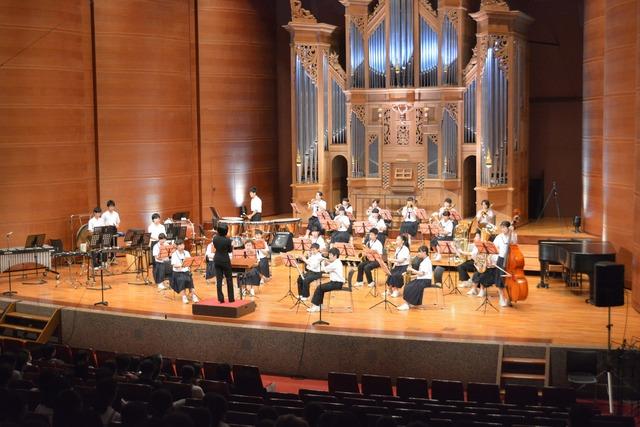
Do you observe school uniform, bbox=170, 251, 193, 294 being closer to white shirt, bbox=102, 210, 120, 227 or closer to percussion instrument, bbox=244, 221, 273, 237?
white shirt, bbox=102, 210, 120, 227

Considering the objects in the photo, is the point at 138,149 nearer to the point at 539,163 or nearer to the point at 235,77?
the point at 235,77

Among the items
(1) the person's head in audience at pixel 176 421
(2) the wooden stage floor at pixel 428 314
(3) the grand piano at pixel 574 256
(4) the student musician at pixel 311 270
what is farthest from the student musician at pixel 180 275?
(1) the person's head in audience at pixel 176 421

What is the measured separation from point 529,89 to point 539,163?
181cm

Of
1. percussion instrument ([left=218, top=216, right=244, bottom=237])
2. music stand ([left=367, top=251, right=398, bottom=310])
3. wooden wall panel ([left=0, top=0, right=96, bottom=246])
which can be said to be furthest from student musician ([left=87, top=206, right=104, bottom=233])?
music stand ([left=367, top=251, right=398, bottom=310])

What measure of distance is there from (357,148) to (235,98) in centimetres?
334

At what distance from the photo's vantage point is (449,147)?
64.9 ft

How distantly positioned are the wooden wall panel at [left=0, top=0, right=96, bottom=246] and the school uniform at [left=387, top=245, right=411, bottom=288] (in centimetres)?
772

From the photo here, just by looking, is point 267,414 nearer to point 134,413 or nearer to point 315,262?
point 134,413

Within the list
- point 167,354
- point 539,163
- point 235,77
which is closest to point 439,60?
point 539,163

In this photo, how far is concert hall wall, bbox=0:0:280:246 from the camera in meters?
17.9

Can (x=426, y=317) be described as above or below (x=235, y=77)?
below

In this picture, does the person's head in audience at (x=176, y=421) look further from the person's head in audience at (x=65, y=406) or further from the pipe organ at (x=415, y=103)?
the pipe organ at (x=415, y=103)

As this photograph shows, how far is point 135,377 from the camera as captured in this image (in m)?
9.14

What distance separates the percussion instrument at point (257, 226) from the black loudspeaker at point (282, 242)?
2.09 m
